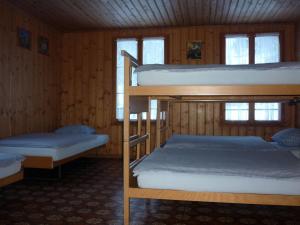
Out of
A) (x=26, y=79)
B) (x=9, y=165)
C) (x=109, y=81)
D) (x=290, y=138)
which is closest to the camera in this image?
(x=9, y=165)

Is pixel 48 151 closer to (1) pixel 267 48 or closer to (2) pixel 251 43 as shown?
(2) pixel 251 43

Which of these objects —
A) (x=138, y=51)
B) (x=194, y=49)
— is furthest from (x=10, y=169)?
(x=194, y=49)

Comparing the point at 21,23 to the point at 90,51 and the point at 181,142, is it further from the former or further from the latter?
the point at 181,142

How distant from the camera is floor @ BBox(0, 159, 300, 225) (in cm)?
235

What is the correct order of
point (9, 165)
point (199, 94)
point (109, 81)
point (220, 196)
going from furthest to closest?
point (109, 81)
point (9, 165)
point (199, 94)
point (220, 196)

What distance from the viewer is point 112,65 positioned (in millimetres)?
5383

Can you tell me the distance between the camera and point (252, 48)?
5004 mm

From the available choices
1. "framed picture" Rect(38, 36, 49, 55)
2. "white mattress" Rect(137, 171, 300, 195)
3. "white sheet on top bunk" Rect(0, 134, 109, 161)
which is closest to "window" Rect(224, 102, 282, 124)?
"white sheet on top bunk" Rect(0, 134, 109, 161)

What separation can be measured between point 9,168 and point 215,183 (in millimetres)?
1706

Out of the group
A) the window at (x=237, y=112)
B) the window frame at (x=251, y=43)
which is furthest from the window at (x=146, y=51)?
the window at (x=237, y=112)

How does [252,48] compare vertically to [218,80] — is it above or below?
above

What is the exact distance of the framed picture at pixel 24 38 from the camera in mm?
4367

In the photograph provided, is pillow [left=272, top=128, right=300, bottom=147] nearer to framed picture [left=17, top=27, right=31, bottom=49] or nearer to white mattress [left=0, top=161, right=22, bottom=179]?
white mattress [left=0, top=161, right=22, bottom=179]

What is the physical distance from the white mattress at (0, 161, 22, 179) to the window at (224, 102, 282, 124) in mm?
3419
